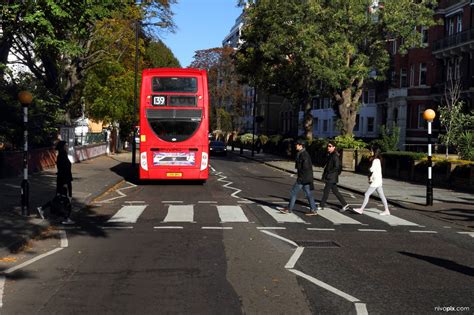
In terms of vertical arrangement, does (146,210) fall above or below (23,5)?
below


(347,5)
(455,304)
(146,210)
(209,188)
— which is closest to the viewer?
(455,304)

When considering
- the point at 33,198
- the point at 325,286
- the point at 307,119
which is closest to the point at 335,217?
the point at 325,286

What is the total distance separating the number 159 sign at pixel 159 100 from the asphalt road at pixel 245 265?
745 cm

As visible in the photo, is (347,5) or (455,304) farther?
(347,5)

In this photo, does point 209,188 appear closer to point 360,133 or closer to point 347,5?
point 347,5

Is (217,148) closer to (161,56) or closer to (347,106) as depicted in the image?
(347,106)

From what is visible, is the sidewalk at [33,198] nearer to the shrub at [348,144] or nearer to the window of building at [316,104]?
the shrub at [348,144]

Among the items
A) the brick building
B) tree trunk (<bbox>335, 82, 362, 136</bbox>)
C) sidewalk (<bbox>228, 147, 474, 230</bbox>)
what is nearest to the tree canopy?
sidewalk (<bbox>228, 147, 474, 230</bbox>)

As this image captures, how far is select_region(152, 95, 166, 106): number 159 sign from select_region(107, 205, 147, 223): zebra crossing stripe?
648 cm

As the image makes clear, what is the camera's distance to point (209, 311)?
570cm

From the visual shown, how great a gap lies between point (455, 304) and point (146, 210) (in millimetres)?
9590

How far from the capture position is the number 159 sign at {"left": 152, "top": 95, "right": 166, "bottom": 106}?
2069 centimetres

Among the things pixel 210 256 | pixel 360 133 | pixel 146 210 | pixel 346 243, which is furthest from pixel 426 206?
pixel 360 133

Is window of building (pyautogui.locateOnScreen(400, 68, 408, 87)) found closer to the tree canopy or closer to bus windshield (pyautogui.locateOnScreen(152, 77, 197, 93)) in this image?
the tree canopy
